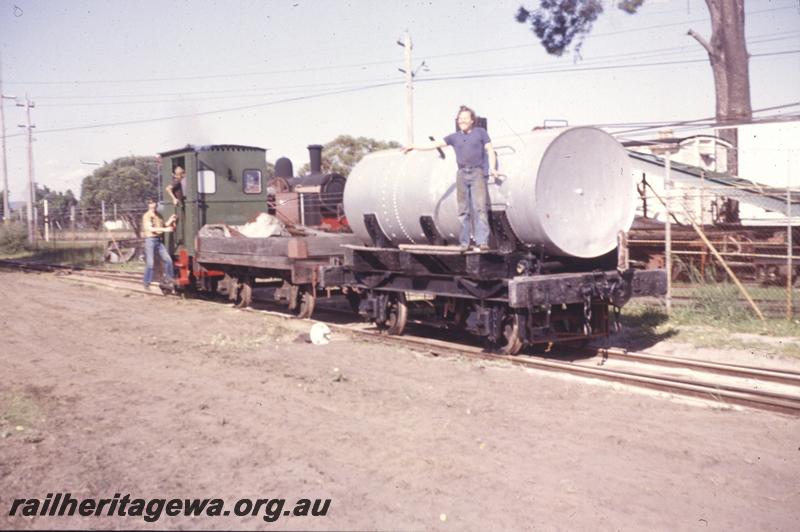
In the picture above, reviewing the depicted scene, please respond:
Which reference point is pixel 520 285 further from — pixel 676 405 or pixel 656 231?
pixel 656 231

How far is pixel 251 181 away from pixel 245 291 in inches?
113

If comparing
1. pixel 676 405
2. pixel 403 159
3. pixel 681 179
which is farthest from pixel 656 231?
pixel 676 405

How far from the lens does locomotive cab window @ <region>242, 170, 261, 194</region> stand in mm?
15742

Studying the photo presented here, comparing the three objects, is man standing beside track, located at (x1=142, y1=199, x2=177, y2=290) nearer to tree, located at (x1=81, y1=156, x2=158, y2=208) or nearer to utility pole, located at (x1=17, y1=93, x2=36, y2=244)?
utility pole, located at (x1=17, y1=93, x2=36, y2=244)

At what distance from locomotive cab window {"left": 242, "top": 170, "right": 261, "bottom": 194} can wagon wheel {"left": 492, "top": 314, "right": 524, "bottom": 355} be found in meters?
8.21

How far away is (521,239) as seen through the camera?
8.76 m

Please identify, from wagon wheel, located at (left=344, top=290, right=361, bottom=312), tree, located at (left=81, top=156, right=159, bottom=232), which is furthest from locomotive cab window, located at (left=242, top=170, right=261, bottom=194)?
tree, located at (left=81, top=156, right=159, bottom=232)

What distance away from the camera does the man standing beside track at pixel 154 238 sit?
15.2 metres

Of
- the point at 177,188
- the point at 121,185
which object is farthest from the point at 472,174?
the point at 121,185

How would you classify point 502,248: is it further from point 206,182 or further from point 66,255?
point 66,255

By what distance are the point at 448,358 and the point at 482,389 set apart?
1.78m

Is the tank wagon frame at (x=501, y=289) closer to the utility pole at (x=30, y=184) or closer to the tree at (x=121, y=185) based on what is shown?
the utility pole at (x=30, y=184)

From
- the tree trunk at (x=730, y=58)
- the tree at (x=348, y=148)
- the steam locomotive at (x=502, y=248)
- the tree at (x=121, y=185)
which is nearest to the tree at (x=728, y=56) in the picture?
the tree trunk at (x=730, y=58)

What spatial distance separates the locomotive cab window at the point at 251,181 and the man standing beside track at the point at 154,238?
164 cm
